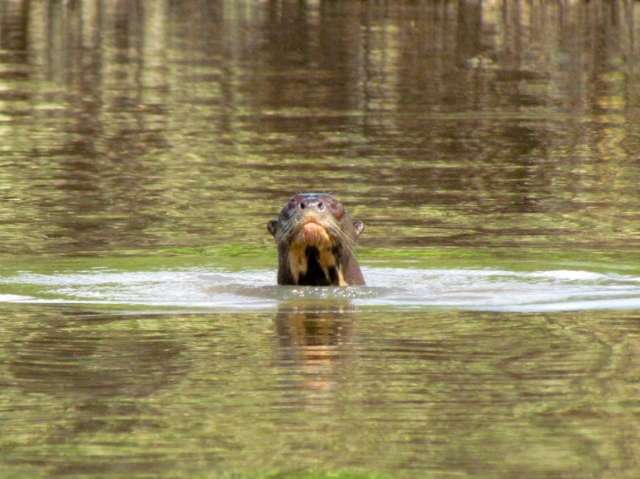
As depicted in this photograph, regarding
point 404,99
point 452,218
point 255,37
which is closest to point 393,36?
point 255,37

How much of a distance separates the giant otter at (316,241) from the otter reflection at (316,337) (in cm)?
32

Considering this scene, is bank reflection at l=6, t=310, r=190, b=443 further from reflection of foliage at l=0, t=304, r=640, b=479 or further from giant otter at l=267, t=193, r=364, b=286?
giant otter at l=267, t=193, r=364, b=286

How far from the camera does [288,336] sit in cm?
1259

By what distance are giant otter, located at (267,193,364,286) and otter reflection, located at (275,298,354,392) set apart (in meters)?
0.32

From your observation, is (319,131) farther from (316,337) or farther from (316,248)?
(316,337)

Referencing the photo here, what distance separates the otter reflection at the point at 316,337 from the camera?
36.8 ft

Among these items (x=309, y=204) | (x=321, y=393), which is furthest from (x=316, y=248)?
(x=321, y=393)

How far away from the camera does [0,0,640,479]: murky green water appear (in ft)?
31.2

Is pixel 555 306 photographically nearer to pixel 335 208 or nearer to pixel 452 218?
pixel 335 208

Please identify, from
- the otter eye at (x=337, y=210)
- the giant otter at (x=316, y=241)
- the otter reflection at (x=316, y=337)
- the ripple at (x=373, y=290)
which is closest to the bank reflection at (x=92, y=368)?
the otter reflection at (x=316, y=337)

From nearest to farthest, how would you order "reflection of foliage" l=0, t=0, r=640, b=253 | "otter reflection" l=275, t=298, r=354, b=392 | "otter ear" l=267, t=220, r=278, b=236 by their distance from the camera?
"otter reflection" l=275, t=298, r=354, b=392 < "otter ear" l=267, t=220, r=278, b=236 < "reflection of foliage" l=0, t=0, r=640, b=253

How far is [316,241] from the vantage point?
13.9 meters

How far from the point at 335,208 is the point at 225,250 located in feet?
10.5

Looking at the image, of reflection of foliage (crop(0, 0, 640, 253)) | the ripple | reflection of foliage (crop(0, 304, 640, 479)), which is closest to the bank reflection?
reflection of foliage (crop(0, 304, 640, 479))
